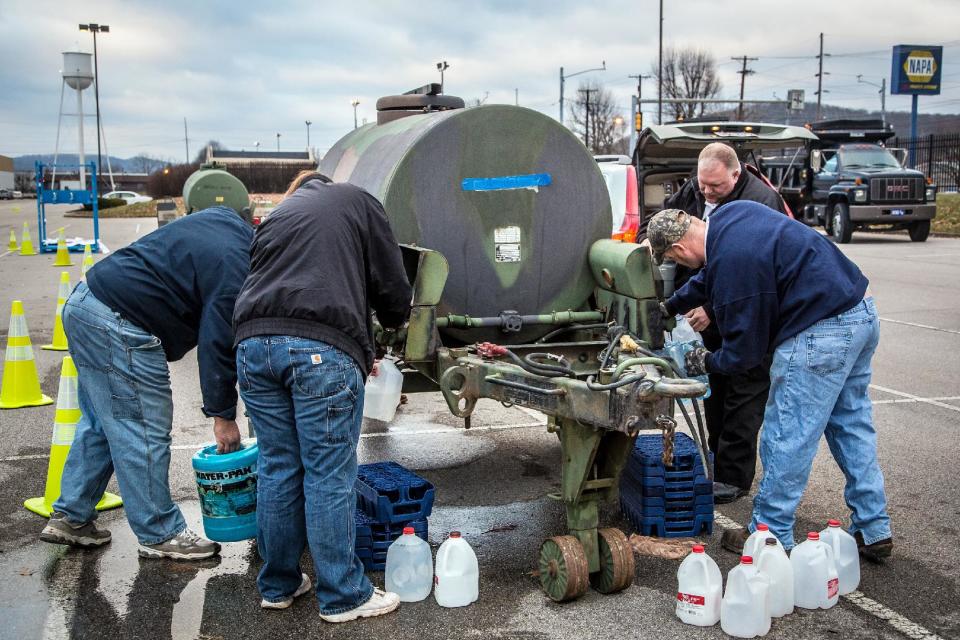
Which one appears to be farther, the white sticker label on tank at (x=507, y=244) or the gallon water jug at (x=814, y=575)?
the white sticker label on tank at (x=507, y=244)

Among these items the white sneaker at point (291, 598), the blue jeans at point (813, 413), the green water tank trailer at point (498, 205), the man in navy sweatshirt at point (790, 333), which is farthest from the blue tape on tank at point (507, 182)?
the white sneaker at point (291, 598)

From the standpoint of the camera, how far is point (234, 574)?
4648 millimetres

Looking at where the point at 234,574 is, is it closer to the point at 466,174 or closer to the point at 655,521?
the point at 655,521

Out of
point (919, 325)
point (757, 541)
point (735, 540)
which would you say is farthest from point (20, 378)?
point (919, 325)

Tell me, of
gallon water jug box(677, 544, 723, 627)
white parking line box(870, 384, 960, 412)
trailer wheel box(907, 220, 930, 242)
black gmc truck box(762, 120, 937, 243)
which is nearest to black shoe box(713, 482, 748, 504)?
gallon water jug box(677, 544, 723, 627)

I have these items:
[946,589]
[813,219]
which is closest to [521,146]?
[946,589]

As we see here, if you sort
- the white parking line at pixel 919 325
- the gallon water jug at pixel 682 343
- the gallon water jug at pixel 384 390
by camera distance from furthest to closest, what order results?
the white parking line at pixel 919 325
the gallon water jug at pixel 384 390
the gallon water jug at pixel 682 343

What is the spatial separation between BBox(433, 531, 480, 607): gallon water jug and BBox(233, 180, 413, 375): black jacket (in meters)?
0.86

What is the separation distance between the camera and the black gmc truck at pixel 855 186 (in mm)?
22859

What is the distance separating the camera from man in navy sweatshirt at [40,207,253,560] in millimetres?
4344

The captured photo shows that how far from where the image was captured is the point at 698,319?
5305mm

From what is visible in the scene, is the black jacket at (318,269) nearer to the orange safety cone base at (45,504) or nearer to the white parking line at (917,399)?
the orange safety cone base at (45,504)

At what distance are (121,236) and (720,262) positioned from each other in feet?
95.9

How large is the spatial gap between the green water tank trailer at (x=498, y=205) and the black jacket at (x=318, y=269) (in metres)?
1.28
